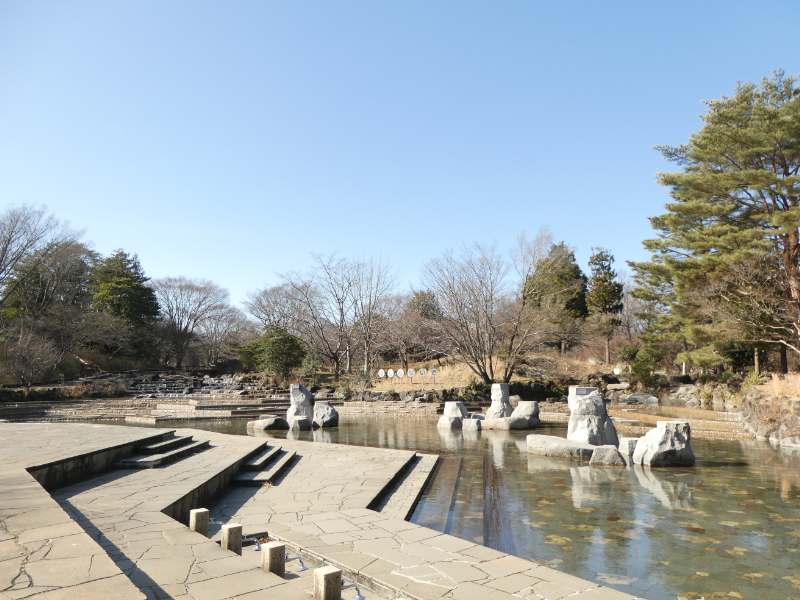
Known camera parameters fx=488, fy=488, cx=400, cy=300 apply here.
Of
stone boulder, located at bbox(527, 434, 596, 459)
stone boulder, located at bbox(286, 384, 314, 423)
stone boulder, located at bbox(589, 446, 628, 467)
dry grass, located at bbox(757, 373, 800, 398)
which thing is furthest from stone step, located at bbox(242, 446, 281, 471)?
dry grass, located at bbox(757, 373, 800, 398)

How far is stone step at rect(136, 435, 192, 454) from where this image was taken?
23.6ft

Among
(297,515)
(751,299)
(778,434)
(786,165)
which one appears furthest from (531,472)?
(786,165)

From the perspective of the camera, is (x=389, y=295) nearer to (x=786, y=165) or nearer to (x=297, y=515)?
(x=786, y=165)

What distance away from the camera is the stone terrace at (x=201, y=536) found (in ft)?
8.77

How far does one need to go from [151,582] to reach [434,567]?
1.79 m

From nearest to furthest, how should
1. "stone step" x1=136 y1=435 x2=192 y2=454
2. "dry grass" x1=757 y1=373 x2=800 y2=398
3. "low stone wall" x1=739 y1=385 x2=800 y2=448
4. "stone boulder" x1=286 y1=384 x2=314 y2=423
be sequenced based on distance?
"stone step" x1=136 y1=435 x2=192 y2=454 < "low stone wall" x1=739 y1=385 x2=800 y2=448 < "dry grass" x1=757 y1=373 x2=800 y2=398 < "stone boulder" x1=286 y1=384 x2=314 y2=423

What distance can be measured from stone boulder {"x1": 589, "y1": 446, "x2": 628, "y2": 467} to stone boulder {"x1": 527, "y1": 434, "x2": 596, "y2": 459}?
0.22 metres

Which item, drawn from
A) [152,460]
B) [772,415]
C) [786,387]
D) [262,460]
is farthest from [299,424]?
[786,387]

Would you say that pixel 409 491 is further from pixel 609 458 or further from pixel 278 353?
pixel 278 353

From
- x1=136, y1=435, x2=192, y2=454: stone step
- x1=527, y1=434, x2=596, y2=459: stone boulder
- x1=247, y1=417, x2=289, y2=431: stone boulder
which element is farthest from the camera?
x1=247, y1=417, x2=289, y2=431: stone boulder

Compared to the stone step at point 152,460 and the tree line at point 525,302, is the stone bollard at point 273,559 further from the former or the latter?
the tree line at point 525,302

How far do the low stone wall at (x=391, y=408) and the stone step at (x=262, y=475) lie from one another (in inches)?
450

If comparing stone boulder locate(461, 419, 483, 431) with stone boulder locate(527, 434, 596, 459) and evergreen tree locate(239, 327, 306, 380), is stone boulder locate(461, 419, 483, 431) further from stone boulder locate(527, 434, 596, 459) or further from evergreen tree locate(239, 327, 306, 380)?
evergreen tree locate(239, 327, 306, 380)

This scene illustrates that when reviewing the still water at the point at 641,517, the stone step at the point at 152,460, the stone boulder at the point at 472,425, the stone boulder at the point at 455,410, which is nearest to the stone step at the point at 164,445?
the stone step at the point at 152,460
